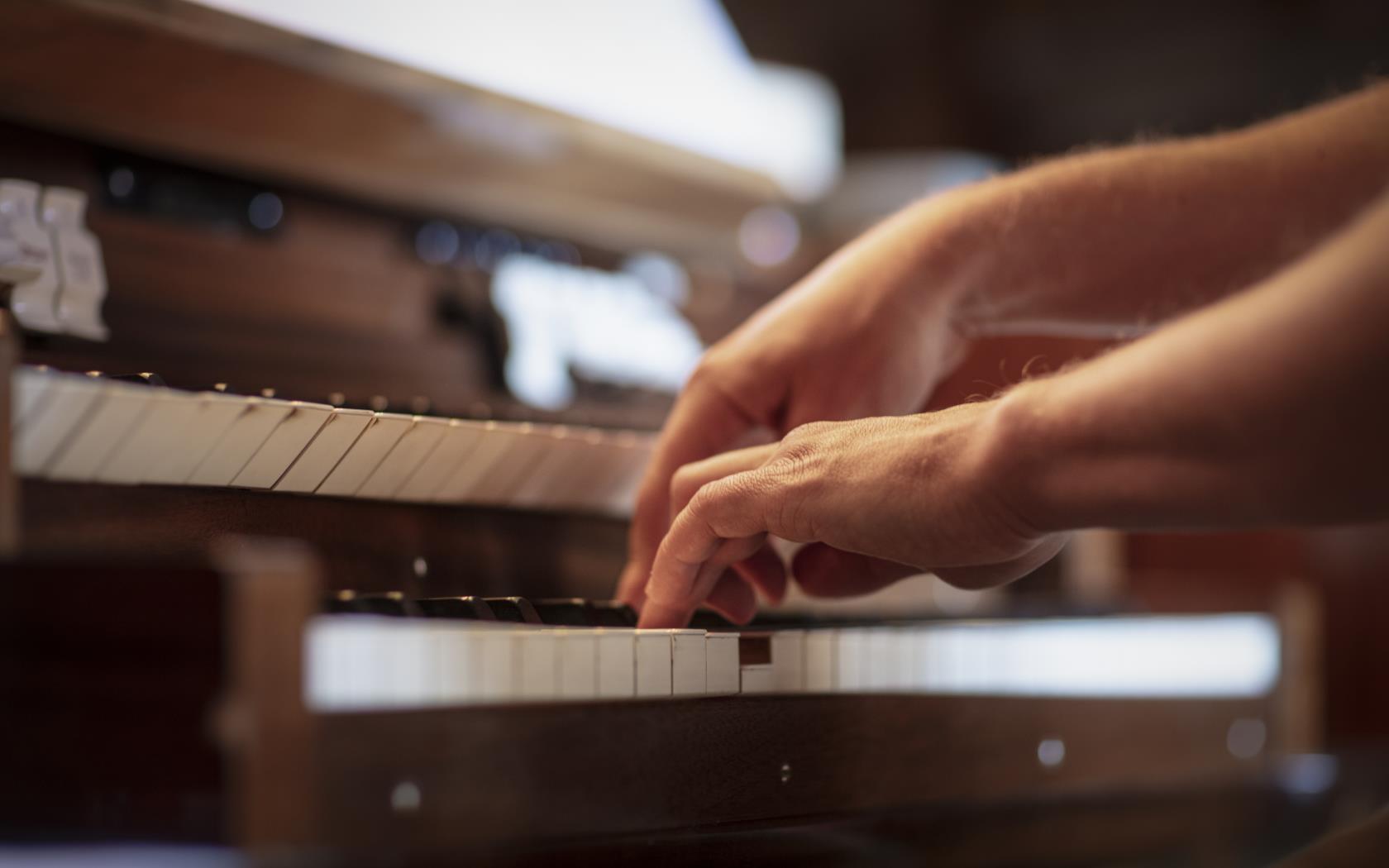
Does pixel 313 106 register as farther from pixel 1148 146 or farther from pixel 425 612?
pixel 1148 146

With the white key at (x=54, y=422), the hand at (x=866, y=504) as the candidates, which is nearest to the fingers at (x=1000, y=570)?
the hand at (x=866, y=504)

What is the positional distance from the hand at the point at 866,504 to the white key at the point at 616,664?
0.36ft

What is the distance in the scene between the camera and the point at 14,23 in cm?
99

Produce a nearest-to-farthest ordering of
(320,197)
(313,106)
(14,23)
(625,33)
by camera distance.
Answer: (14,23)
(313,106)
(320,197)
(625,33)

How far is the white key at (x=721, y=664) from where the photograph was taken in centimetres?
78

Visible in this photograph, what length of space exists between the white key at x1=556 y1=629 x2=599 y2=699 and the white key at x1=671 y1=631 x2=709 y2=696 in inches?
2.8

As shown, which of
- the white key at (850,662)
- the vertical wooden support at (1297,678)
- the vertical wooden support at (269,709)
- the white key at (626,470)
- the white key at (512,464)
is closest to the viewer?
the vertical wooden support at (269,709)

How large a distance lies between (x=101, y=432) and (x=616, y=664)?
326 millimetres

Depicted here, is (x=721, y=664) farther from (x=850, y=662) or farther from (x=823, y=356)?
(x=823, y=356)

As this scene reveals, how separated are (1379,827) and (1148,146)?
2.01 ft

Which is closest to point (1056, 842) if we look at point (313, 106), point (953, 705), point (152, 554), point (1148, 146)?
point (953, 705)

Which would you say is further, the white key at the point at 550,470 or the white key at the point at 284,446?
the white key at the point at 550,470

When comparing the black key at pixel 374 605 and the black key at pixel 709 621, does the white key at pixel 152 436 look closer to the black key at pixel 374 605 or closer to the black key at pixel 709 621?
the black key at pixel 374 605

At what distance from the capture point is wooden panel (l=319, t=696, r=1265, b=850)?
605 millimetres
